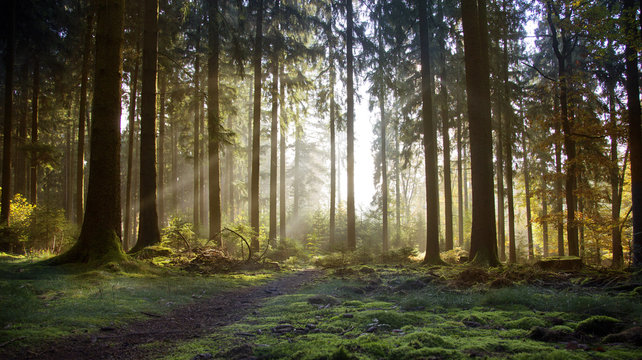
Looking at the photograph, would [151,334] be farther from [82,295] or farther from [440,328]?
[440,328]

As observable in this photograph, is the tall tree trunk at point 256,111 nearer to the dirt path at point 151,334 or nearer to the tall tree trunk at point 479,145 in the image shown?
the tall tree trunk at point 479,145

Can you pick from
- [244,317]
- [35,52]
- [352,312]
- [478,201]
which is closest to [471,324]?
[352,312]

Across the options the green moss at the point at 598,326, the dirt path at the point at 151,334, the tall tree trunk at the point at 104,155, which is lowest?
the dirt path at the point at 151,334

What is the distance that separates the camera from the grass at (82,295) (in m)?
3.91

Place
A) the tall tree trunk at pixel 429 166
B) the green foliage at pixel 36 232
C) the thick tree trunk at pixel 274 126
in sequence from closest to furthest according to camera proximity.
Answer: the green foliage at pixel 36 232 < the tall tree trunk at pixel 429 166 < the thick tree trunk at pixel 274 126

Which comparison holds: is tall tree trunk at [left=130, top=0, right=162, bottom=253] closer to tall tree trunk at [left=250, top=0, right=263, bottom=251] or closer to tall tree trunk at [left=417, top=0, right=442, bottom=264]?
tall tree trunk at [left=250, top=0, right=263, bottom=251]

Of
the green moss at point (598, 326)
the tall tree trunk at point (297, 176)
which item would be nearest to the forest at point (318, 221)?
the green moss at point (598, 326)

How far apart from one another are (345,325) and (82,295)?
13.6ft

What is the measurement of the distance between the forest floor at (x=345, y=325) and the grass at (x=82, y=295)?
3 cm

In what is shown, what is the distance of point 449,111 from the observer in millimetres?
19234

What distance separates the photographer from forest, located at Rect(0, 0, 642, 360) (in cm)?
383

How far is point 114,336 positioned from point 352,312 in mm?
3053

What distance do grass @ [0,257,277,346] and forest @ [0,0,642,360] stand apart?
0.15 feet

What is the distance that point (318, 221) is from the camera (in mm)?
29703
